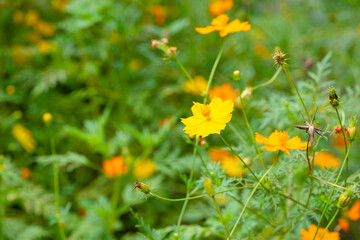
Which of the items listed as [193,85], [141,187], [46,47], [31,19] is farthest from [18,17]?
[141,187]

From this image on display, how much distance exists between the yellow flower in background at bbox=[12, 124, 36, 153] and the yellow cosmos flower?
0.94m

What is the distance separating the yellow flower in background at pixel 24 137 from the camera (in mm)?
1299

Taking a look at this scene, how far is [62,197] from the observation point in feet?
4.03

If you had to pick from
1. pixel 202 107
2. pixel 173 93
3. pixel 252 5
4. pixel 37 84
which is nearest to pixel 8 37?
pixel 37 84

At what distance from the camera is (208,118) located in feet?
1.83

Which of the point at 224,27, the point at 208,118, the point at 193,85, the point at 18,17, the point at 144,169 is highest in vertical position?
the point at 224,27

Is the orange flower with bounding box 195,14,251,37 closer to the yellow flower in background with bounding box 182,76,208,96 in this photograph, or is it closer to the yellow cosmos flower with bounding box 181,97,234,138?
the yellow cosmos flower with bounding box 181,97,234,138

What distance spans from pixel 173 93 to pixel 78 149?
445mm

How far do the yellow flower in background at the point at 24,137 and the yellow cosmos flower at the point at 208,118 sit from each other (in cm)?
94

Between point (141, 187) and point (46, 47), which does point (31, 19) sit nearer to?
point (46, 47)

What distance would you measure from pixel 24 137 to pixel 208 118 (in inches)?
38.5

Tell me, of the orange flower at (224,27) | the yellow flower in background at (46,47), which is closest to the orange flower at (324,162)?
the orange flower at (224,27)

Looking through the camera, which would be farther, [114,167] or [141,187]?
[114,167]

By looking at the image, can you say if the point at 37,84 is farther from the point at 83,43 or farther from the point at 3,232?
the point at 3,232
